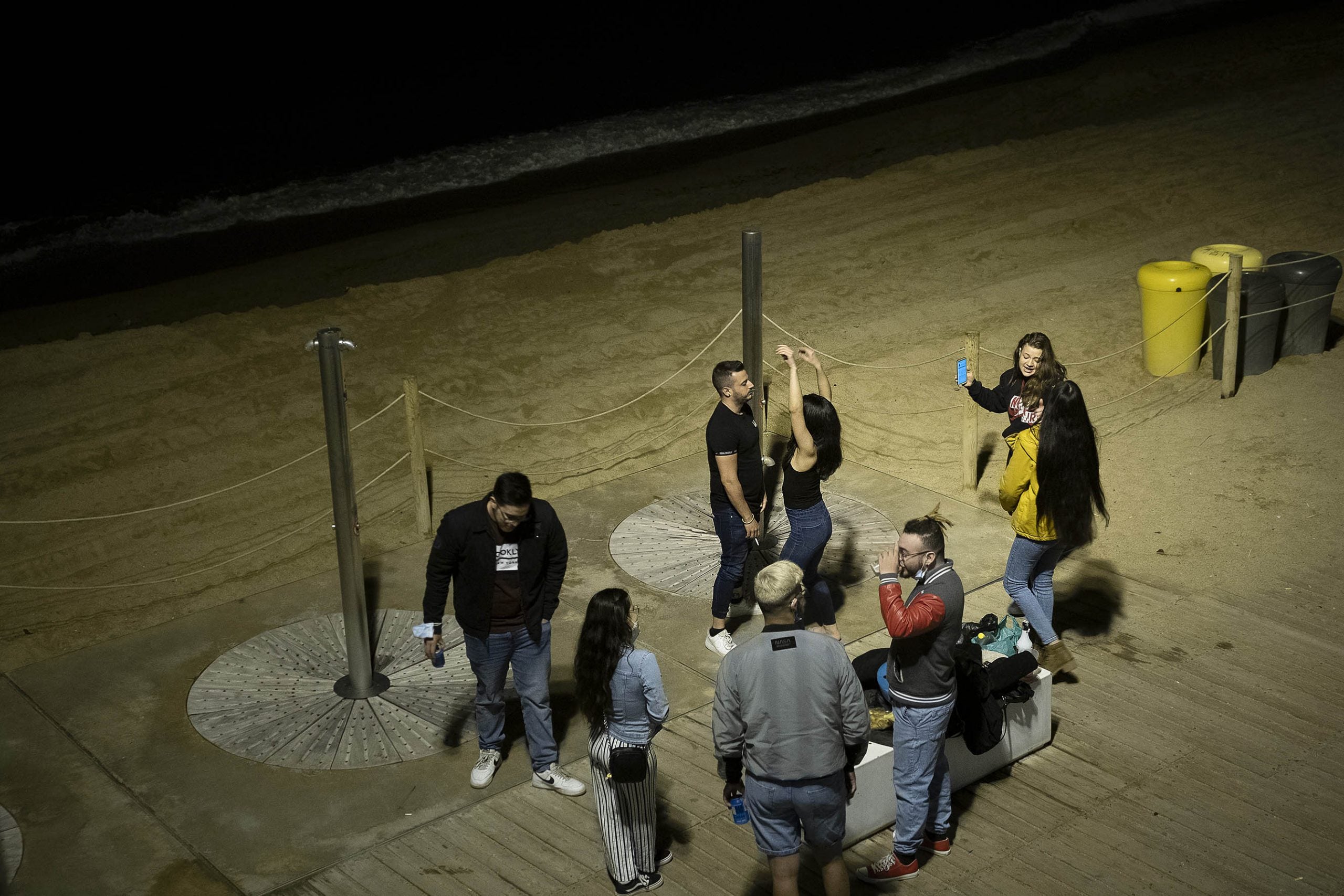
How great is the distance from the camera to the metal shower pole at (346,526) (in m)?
6.81

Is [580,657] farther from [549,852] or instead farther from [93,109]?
[93,109]

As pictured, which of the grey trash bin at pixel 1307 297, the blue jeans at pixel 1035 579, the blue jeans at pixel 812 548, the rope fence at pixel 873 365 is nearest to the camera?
the blue jeans at pixel 1035 579

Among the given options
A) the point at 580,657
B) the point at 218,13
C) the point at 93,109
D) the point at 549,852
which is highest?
the point at 218,13

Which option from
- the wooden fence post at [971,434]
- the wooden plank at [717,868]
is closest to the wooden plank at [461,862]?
the wooden plank at [717,868]

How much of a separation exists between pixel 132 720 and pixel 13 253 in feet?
44.6

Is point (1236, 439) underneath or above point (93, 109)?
underneath

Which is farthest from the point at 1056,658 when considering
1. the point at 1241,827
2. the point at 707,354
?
the point at 707,354

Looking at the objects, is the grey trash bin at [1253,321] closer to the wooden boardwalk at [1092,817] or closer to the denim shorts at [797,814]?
the wooden boardwalk at [1092,817]

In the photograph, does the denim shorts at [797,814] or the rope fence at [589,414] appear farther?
the rope fence at [589,414]

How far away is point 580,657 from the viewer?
209 inches

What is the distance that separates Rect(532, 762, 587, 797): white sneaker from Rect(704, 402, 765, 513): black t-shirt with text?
188 centimetres

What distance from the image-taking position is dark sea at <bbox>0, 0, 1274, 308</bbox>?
20.2 meters

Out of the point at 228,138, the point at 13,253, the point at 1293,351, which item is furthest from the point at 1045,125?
the point at 13,253

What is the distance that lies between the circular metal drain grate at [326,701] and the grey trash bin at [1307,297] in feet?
27.3
